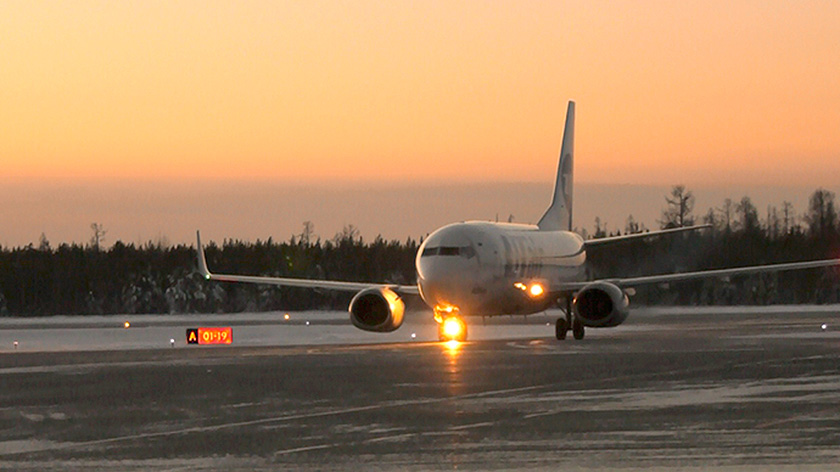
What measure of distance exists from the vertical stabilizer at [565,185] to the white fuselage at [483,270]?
18.0ft

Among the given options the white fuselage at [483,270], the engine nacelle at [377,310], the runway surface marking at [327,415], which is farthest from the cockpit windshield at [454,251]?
the runway surface marking at [327,415]

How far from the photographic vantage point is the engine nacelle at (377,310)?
133ft

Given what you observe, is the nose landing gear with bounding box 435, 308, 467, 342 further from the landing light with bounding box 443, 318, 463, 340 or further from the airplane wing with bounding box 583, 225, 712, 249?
the airplane wing with bounding box 583, 225, 712, 249

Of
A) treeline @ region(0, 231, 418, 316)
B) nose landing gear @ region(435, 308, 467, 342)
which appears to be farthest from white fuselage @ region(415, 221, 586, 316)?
treeline @ region(0, 231, 418, 316)

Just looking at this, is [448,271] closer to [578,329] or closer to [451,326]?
[451,326]

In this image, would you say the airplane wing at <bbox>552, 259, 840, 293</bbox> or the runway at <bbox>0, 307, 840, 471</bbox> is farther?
the airplane wing at <bbox>552, 259, 840, 293</bbox>

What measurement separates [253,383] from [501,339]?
17391 millimetres

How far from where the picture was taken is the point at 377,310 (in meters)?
41.0

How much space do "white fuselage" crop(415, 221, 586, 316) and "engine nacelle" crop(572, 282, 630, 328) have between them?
191cm

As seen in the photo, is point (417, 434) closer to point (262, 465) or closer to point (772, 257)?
point (262, 465)

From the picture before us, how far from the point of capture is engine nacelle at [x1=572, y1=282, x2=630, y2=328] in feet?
130

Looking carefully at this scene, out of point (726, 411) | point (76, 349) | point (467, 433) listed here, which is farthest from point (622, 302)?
point (467, 433)

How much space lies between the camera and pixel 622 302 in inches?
1566

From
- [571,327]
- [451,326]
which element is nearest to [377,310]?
[451,326]
